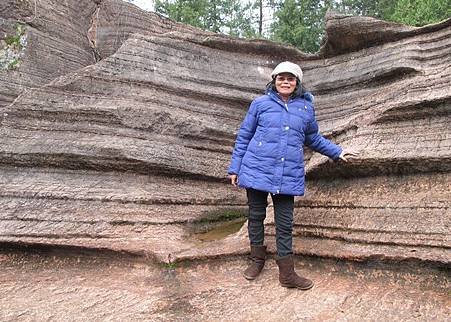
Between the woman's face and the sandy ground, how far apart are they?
1.70 metres

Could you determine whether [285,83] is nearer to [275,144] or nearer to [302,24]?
[275,144]

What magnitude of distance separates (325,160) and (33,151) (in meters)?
3.63

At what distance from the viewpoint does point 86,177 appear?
19.2ft

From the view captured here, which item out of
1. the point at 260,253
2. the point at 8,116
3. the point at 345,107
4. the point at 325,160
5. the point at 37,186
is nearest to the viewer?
the point at 260,253

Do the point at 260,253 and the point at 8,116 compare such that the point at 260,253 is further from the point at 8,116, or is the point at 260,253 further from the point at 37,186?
the point at 8,116

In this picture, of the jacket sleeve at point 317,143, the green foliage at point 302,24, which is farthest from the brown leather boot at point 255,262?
the green foliage at point 302,24

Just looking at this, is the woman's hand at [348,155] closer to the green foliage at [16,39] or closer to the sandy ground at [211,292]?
the sandy ground at [211,292]

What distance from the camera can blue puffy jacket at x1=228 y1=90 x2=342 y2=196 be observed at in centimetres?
421

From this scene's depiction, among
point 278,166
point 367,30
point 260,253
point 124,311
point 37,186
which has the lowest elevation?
point 124,311

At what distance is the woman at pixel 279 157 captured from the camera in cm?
420

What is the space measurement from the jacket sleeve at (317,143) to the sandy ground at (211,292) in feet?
3.51

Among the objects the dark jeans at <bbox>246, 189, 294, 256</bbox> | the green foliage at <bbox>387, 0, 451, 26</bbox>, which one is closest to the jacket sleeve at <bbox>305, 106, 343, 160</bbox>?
the dark jeans at <bbox>246, 189, 294, 256</bbox>

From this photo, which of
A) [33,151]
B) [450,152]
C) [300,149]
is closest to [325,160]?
[300,149]

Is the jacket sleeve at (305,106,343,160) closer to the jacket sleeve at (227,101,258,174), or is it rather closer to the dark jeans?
the jacket sleeve at (227,101,258,174)
